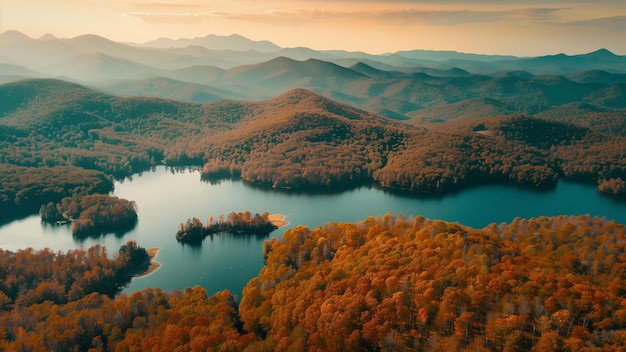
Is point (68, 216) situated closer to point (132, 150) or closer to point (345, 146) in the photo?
point (132, 150)

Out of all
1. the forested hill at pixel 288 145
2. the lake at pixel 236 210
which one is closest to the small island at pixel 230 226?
the lake at pixel 236 210

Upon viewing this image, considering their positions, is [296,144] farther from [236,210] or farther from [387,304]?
[387,304]

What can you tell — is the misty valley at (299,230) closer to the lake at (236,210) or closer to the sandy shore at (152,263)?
the sandy shore at (152,263)

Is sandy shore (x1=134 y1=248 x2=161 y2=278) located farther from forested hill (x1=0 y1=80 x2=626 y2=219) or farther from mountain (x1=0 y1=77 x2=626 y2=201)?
mountain (x1=0 y1=77 x2=626 y2=201)

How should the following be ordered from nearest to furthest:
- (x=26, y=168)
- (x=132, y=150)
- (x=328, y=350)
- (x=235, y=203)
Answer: (x=328, y=350) < (x=235, y=203) < (x=26, y=168) < (x=132, y=150)

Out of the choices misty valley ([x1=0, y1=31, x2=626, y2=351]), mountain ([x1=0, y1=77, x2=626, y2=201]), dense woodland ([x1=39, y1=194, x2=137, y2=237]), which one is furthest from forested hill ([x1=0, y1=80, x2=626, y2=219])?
dense woodland ([x1=39, y1=194, x2=137, y2=237])

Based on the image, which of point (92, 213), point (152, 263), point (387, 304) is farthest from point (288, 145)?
point (387, 304)

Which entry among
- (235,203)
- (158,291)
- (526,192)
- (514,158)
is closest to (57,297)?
(158,291)
